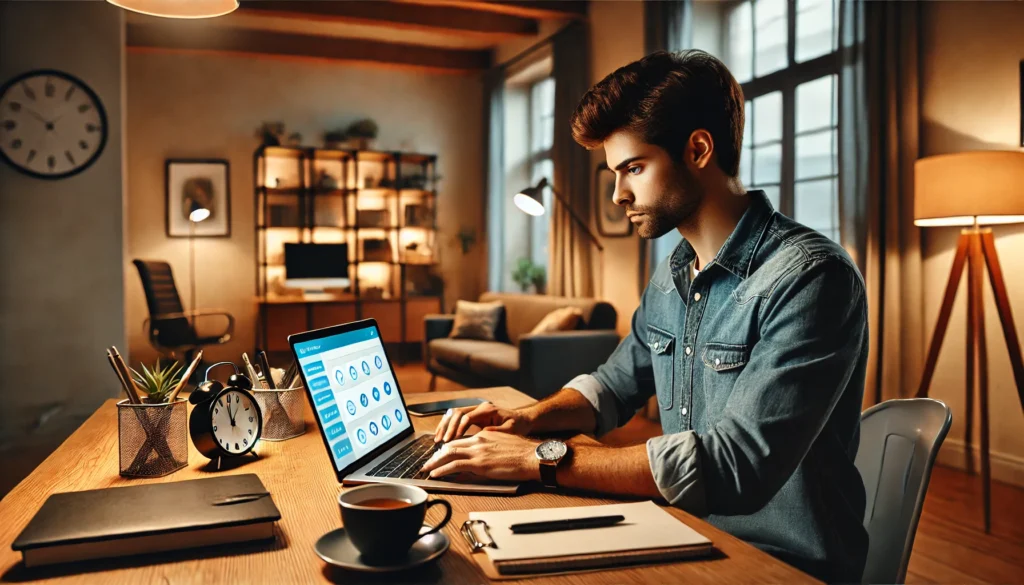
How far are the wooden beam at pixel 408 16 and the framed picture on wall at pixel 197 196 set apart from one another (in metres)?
1.92

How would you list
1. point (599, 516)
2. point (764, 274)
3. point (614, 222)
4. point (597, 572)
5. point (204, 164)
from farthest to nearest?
point (204, 164), point (614, 222), point (764, 274), point (599, 516), point (597, 572)

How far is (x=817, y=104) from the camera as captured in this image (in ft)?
13.3

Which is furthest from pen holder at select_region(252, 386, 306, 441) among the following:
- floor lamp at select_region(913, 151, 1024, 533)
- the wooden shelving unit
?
the wooden shelving unit

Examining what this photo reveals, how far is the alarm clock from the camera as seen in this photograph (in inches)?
45.4

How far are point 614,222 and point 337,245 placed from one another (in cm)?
320

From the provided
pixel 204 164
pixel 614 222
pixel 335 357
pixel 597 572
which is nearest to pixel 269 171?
pixel 204 164

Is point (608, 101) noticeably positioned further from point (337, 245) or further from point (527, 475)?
point (337, 245)

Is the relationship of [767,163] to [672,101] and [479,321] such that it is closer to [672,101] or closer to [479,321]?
[479,321]

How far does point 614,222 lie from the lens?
18.4 ft

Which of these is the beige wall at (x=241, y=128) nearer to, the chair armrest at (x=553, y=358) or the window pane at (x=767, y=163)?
the chair armrest at (x=553, y=358)

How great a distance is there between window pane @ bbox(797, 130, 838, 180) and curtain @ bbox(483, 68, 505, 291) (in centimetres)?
384

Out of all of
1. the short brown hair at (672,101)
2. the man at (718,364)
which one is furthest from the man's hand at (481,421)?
Answer: the short brown hair at (672,101)

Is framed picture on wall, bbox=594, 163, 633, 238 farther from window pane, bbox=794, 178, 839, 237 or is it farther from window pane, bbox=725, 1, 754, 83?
window pane, bbox=794, 178, 839, 237

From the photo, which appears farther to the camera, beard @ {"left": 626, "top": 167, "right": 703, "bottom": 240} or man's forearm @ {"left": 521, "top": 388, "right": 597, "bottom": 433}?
man's forearm @ {"left": 521, "top": 388, "right": 597, "bottom": 433}
